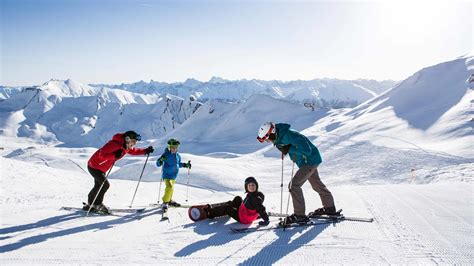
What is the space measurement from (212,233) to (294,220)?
4.92ft

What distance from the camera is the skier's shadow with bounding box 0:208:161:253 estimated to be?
18.5 ft

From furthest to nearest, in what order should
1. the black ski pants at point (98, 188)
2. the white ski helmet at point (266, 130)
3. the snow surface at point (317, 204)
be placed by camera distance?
the black ski pants at point (98, 188)
the white ski helmet at point (266, 130)
the snow surface at point (317, 204)

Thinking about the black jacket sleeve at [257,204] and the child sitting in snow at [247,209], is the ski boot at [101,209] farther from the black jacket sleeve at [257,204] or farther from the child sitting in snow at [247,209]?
the black jacket sleeve at [257,204]

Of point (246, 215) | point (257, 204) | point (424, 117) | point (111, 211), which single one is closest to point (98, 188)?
point (111, 211)

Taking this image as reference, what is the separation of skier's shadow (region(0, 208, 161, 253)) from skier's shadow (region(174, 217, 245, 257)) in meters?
1.48

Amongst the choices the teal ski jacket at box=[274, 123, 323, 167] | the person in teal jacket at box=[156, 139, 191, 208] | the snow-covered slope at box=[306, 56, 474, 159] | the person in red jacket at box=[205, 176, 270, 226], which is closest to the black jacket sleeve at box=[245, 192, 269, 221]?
the person in red jacket at box=[205, 176, 270, 226]

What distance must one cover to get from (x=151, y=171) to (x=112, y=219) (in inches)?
692

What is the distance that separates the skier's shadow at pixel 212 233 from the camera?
548 centimetres

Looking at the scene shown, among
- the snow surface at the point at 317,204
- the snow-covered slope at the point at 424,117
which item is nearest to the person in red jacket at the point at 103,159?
the snow surface at the point at 317,204

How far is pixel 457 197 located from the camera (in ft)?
28.6

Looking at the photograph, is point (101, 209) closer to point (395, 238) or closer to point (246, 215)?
point (246, 215)

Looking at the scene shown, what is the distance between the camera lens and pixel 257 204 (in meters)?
6.81

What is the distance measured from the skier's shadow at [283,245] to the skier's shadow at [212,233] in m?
0.71

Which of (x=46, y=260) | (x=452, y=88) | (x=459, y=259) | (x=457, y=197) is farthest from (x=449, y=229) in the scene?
(x=452, y=88)
